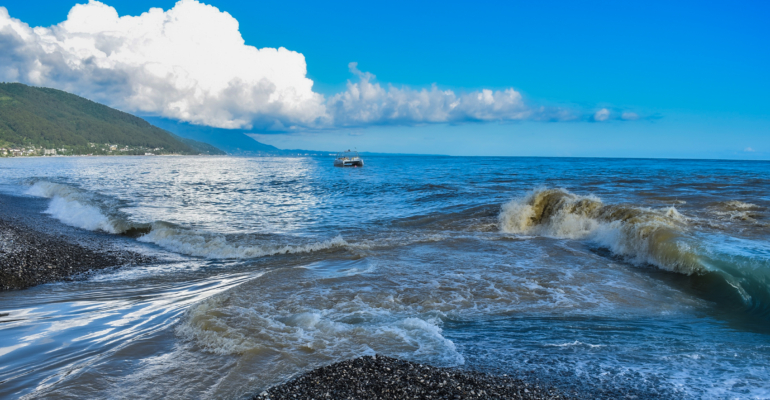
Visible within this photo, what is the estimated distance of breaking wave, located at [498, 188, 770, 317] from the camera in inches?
345

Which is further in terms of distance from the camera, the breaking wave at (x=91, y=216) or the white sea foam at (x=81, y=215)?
the white sea foam at (x=81, y=215)

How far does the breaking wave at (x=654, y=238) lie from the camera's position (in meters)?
8.76

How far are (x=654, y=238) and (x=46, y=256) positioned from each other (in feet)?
57.5

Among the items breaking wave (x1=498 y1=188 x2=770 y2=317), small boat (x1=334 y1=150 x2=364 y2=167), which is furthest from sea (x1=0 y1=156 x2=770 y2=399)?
small boat (x1=334 y1=150 x2=364 y2=167)

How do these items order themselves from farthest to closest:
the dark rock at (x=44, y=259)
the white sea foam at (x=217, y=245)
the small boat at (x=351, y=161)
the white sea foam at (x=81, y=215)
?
the small boat at (x=351, y=161) → the white sea foam at (x=81, y=215) → the white sea foam at (x=217, y=245) → the dark rock at (x=44, y=259)

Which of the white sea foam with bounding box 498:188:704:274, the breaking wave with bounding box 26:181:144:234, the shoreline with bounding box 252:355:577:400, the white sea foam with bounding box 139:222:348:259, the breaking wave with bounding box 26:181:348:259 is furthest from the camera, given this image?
the breaking wave with bounding box 26:181:144:234

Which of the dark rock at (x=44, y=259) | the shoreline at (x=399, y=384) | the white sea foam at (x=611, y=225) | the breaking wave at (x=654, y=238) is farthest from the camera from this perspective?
the white sea foam at (x=611, y=225)

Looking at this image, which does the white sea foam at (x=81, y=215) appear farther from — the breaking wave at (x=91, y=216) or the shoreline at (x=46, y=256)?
the shoreline at (x=46, y=256)

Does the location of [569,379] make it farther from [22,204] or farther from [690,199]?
[22,204]

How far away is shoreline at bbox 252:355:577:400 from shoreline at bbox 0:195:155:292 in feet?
26.8

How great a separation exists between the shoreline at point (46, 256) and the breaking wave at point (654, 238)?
568 inches

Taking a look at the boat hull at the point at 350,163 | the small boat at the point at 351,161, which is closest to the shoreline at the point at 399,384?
the small boat at the point at 351,161

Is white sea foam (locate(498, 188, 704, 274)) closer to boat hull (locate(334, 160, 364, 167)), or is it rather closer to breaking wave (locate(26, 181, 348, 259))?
breaking wave (locate(26, 181, 348, 259))

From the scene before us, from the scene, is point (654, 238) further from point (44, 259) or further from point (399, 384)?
point (44, 259)
